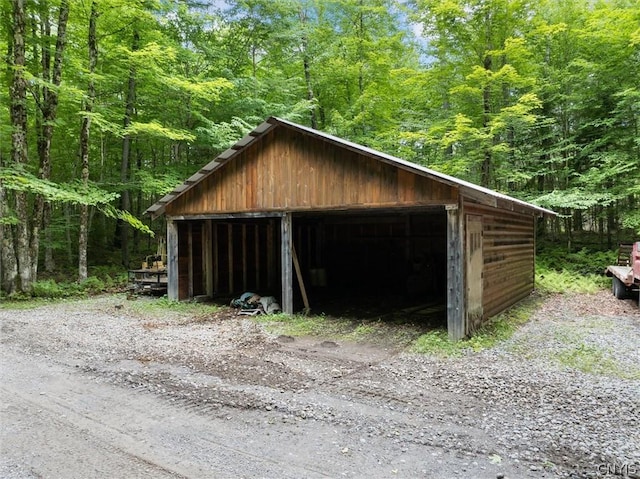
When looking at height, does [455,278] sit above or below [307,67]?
below

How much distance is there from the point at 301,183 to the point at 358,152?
1625 millimetres

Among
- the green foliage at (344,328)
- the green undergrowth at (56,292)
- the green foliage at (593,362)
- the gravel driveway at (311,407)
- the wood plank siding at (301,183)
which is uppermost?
the wood plank siding at (301,183)

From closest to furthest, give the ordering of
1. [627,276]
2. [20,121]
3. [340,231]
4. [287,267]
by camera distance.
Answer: [287,267]
[627,276]
[20,121]
[340,231]

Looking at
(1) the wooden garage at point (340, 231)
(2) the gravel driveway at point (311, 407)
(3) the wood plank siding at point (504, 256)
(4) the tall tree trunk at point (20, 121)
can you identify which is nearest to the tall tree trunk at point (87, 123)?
(4) the tall tree trunk at point (20, 121)

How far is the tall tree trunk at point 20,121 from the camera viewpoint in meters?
11.1

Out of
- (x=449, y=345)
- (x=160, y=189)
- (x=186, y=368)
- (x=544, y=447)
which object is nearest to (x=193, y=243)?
(x=160, y=189)

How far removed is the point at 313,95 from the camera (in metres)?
19.4

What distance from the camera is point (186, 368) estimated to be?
568 cm

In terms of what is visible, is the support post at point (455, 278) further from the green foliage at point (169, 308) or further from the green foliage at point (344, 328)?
the green foliage at point (169, 308)

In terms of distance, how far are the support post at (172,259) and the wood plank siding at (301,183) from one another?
0.39 metres

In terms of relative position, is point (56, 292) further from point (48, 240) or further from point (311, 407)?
point (311, 407)

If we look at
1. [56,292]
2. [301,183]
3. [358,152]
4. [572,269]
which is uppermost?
[358,152]

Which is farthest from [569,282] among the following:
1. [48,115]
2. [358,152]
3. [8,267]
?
[8,267]

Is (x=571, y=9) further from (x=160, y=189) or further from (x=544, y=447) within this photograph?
(x=544, y=447)
